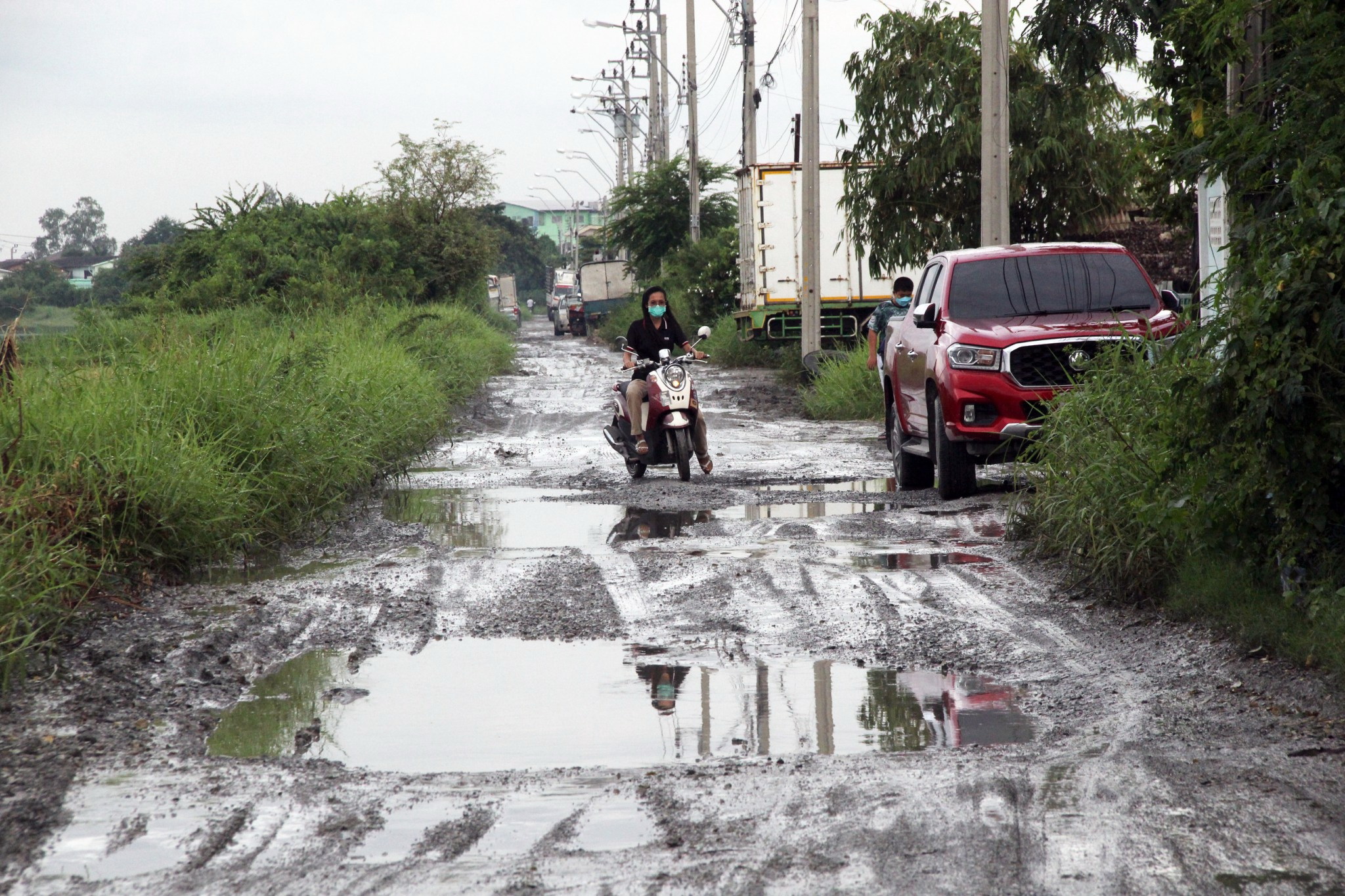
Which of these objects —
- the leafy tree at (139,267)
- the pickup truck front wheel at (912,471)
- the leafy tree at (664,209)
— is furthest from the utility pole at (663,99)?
the pickup truck front wheel at (912,471)

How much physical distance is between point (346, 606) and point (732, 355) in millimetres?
29139

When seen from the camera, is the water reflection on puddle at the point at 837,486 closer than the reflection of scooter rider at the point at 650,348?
Yes

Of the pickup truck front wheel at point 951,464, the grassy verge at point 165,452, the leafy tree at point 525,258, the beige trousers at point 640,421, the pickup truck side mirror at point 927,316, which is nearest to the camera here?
the grassy verge at point 165,452

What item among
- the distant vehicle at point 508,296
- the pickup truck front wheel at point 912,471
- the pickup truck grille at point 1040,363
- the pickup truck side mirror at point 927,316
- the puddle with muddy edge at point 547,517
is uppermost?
the distant vehicle at point 508,296

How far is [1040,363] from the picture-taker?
1086cm

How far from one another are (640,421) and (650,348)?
0.83m

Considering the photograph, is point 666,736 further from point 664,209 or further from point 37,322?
point 664,209

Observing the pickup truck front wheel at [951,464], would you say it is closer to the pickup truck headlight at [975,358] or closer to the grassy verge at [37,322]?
the pickup truck headlight at [975,358]

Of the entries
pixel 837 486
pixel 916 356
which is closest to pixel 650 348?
pixel 837 486

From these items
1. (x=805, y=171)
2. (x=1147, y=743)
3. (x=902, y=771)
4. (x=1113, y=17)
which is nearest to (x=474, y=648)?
(x=902, y=771)

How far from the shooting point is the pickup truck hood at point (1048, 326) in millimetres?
10805

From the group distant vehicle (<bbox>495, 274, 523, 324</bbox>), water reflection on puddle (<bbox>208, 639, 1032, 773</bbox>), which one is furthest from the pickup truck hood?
distant vehicle (<bbox>495, 274, 523, 324</bbox>)

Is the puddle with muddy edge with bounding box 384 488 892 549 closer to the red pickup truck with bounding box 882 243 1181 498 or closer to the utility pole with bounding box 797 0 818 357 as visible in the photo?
the red pickup truck with bounding box 882 243 1181 498

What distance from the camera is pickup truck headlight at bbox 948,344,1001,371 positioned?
10.9 meters
